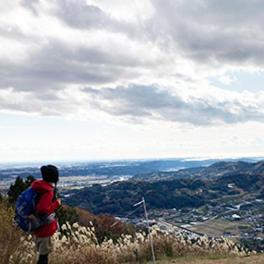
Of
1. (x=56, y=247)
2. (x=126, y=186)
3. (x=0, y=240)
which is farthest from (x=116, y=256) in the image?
(x=126, y=186)

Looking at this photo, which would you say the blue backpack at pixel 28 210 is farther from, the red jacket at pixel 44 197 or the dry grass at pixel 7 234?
the dry grass at pixel 7 234

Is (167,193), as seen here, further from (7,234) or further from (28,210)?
(28,210)

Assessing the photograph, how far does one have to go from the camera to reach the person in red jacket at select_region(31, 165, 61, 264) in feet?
20.3

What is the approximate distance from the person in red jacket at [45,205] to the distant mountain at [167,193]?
61069 mm

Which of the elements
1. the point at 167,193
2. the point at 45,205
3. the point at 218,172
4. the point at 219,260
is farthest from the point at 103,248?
the point at 218,172

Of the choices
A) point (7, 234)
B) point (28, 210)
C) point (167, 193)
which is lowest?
point (167, 193)

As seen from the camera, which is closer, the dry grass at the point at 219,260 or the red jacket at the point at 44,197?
the red jacket at the point at 44,197

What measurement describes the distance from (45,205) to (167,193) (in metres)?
96.9

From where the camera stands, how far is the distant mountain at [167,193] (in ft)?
268

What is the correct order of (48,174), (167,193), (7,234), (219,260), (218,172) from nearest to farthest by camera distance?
(48,174), (7,234), (219,260), (167,193), (218,172)

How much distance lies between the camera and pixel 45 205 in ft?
20.2

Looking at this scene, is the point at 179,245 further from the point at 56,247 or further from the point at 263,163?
the point at 263,163

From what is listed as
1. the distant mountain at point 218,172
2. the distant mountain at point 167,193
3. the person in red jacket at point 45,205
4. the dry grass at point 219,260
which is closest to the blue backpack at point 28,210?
the person in red jacket at point 45,205

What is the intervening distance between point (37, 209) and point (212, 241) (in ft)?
20.8
